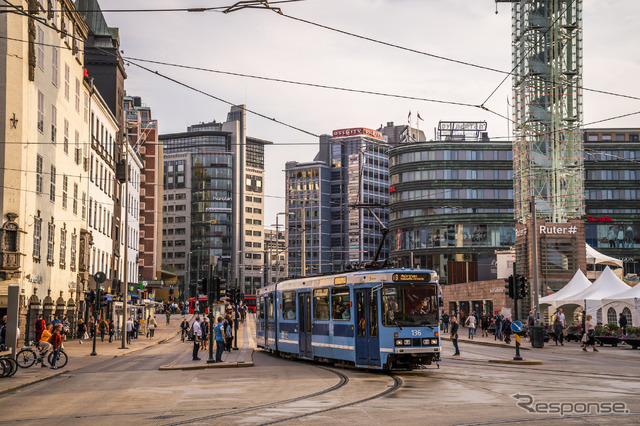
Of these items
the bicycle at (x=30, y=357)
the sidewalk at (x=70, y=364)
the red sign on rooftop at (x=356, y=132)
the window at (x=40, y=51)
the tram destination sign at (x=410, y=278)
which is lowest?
the sidewalk at (x=70, y=364)

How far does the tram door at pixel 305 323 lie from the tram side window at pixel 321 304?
0.62 metres

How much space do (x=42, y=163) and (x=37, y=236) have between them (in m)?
3.92

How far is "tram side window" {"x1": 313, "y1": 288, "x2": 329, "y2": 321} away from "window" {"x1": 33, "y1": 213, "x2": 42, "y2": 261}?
20.4 metres

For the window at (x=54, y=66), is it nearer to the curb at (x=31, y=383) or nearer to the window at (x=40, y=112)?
the window at (x=40, y=112)

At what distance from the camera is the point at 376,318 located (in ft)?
76.5

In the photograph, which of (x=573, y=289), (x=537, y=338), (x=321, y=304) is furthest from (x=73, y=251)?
(x=573, y=289)

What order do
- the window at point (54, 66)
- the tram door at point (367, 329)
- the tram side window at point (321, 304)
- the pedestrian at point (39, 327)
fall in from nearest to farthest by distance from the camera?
1. the tram door at point (367, 329)
2. the tram side window at point (321, 304)
3. the pedestrian at point (39, 327)
4. the window at point (54, 66)

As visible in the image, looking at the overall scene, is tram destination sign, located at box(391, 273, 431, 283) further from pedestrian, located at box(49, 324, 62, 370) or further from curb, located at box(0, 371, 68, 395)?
pedestrian, located at box(49, 324, 62, 370)

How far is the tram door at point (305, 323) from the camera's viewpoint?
28547mm

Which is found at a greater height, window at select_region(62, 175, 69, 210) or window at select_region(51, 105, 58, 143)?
window at select_region(51, 105, 58, 143)

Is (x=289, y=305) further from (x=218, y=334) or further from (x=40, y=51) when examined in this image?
(x=40, y=51)

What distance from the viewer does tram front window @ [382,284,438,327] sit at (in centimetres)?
2300

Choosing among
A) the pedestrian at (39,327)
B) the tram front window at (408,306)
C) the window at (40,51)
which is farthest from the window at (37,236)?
the tram front window at (408,306)

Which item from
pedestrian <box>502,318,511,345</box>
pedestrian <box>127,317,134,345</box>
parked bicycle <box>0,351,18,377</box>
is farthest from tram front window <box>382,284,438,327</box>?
pedestrian <box>127,317,134,345</box>
